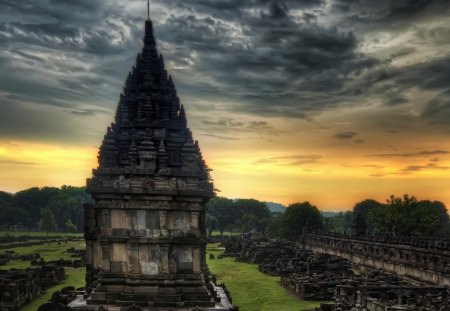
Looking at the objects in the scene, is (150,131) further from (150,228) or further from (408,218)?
(408,218)

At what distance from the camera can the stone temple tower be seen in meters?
16.4

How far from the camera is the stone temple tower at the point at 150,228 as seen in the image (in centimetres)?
1638

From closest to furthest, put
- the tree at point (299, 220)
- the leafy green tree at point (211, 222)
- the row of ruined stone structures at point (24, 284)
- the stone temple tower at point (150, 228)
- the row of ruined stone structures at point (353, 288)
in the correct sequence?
the stone temple tower at point (150, 228) < the row of ruined stone structures at point (353, 288) < the row of ruined stone structures at point (24, 284) < the tree at point (299, 220) < the leafy green tree at point (211, 222)

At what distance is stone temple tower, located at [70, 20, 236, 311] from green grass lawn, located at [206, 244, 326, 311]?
38.0 ft

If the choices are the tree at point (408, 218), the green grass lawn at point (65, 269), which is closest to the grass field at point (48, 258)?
the green grass lawn at point (65, 269)

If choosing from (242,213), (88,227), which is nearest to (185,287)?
(88,227)

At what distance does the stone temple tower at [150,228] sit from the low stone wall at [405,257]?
20.0 m

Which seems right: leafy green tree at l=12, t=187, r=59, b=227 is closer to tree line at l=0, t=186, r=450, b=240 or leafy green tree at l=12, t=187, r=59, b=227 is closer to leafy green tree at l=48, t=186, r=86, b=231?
tree line at l=0, t=186, r=450, b=240

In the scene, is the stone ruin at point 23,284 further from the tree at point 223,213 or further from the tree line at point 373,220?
the tree at point 223,213

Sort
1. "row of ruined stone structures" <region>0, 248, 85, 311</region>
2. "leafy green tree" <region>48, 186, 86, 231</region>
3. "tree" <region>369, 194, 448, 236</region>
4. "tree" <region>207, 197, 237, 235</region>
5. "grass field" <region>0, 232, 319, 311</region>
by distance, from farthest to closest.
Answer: "tree" <region>207, 197, 237, 235</region> < "leafy green tree" <region>48, 186, 86, 231</region> < "tree" <region>369, 194, 448, 236</region> < "grass field" <region>0, 232, 319, 311</region> < "row of ruined stone structures" <region>0, 248, 85, 311</region>

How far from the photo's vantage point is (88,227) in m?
20.3

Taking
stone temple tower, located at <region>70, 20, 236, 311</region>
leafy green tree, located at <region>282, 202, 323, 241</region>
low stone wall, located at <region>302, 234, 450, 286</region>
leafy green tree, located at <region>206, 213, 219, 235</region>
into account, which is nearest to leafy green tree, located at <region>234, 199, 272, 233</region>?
leafy green tree, located at <region>206, 213, 219, 235</region>

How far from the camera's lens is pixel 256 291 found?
110ft

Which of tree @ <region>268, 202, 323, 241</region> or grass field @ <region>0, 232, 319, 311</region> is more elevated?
tree @ <region>268, 202, 323, 241</region>
